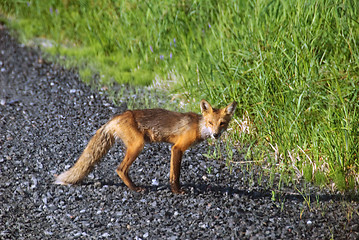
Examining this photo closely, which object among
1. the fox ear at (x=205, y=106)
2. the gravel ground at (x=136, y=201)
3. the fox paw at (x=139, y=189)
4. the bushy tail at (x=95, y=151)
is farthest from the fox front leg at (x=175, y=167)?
the bushy tail at (x=95, y=151)

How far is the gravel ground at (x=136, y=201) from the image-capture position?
4305mm

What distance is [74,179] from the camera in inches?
193

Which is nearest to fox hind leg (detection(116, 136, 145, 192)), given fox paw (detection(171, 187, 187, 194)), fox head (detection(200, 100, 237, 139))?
fox paw (detection(171, 187, 187, 194))

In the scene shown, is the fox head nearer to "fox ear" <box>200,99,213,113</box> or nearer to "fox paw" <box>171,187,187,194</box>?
"fox ear" <box>200,99,213,113</box>

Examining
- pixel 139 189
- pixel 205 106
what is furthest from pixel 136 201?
pixel 205 106

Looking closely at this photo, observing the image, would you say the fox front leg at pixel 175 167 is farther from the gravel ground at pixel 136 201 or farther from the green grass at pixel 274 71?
the green grass at pixel 274 71

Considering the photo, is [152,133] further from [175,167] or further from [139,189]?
[139,189]

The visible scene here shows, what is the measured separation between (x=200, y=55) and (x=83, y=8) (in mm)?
3311

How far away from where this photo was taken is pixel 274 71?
5543 mm

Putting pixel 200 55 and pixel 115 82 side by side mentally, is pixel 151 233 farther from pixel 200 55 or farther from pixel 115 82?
pixel 115 82

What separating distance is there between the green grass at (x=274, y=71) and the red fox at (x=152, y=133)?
84cm

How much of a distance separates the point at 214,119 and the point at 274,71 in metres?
1.23

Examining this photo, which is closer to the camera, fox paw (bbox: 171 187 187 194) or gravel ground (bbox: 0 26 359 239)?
gravel ground (bbox: 0 26 359 239)

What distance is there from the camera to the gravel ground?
14.1 feet
